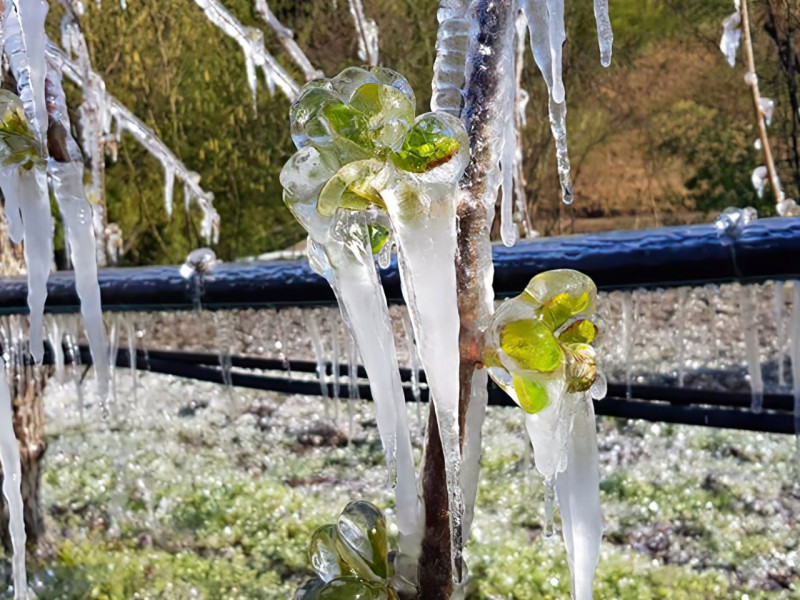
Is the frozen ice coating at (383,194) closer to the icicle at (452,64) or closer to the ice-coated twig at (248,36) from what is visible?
the icicle at (452,64)

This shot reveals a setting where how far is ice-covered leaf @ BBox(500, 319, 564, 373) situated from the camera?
240 millimetres

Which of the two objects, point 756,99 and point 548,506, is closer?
point 548,506

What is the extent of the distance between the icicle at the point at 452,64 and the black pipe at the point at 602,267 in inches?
7.4

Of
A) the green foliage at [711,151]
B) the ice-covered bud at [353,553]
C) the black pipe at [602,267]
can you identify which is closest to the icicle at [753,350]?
the black pipe at [602,267]

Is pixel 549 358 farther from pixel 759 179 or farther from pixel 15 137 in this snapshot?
pixel 759 179

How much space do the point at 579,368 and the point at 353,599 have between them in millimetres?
109

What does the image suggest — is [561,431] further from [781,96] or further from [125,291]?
[781,96]

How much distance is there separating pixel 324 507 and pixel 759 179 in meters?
3.11

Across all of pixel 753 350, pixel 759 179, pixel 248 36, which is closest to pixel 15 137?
pixel 753 350

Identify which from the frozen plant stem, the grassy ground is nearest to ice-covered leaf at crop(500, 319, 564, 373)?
the grassy ground

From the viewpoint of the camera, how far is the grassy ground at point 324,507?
1.74 metres

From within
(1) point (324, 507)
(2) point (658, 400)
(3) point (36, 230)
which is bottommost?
(1) point (324, 507)

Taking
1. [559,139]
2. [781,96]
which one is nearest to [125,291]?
[559,139]

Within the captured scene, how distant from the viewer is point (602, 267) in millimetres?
416
